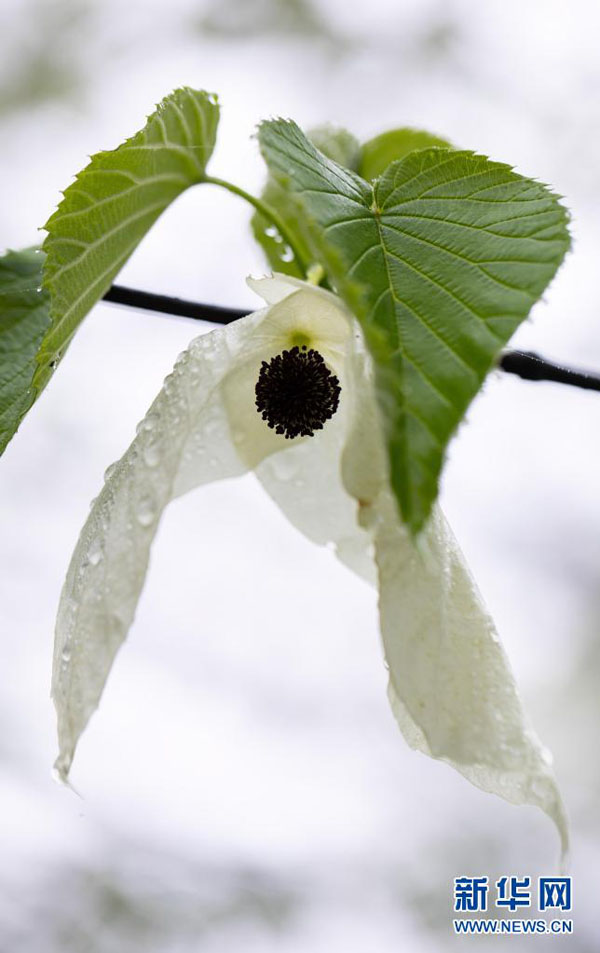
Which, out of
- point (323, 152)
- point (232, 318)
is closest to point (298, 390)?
point (232, 318)

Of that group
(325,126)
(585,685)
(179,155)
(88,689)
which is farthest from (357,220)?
(585,685)

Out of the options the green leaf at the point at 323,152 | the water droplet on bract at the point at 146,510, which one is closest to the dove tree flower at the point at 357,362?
the water droplet on bract at the point at 146,510

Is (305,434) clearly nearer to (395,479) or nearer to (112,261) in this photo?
(112,261)

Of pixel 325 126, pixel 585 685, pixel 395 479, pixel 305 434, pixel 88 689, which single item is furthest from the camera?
pixel 585 685

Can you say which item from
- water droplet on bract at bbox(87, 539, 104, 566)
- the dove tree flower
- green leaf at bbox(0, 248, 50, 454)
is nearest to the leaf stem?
the dove tree flower

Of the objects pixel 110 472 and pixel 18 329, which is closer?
pixel 110 472

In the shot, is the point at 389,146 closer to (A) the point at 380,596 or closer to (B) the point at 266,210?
(B) the point at 266,210
